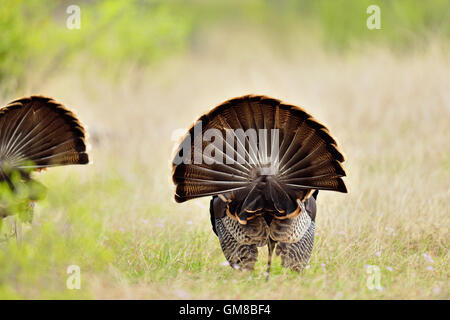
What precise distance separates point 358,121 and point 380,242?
4204 millimetres

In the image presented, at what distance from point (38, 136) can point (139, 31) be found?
8328mm

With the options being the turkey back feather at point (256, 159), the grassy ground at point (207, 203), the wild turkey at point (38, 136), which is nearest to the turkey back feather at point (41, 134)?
the wild turkey at point (38, 136)

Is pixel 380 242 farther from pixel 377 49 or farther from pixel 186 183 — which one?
pixel 377 49

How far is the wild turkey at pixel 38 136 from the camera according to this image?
4078mm

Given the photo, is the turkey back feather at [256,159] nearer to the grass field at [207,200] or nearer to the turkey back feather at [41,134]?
the grass field at [207,200]

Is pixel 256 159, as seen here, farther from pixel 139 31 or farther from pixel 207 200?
pixel 139 31

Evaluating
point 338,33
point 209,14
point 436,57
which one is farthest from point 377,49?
point 209,14

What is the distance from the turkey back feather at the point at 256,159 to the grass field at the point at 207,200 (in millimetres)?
567

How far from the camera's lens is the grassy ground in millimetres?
3611

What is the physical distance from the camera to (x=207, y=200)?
568 centimetres

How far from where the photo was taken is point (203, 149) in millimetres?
3592

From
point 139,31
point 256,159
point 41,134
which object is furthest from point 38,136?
point 139,31

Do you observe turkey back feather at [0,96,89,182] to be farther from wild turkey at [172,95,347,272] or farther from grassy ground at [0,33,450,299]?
wild turkey at [172,95,347,272]
